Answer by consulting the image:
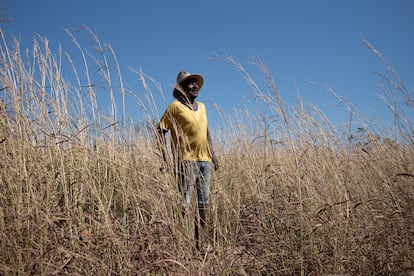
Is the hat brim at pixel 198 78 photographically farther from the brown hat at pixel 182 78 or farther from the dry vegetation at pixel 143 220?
the dry vegetation at pixel 143 220

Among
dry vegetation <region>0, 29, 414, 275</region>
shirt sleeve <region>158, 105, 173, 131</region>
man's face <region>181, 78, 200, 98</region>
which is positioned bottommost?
dry vegetation <region>0, 29, 414, 275</region>

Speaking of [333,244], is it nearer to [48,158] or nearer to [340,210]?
[340,210]

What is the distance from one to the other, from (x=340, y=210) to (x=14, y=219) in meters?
1.81

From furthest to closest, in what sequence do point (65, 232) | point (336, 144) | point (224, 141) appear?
point (224, 141) → point (336, 144) → point (65, 232)

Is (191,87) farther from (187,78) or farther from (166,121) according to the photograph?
(166,121)

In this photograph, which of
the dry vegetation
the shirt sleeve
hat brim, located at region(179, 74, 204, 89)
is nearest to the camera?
the dry vegetation

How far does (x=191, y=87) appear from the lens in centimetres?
275

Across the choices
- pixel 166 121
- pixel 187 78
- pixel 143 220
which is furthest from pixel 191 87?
pixel 143 220

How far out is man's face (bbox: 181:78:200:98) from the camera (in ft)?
9.03

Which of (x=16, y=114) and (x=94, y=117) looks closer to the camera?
(x=16, y=114)

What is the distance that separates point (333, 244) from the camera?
161 centimetres

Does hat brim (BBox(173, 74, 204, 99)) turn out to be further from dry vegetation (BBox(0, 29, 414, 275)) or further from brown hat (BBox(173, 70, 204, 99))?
dry vegetation (BBox(0, 29, 414, 275))

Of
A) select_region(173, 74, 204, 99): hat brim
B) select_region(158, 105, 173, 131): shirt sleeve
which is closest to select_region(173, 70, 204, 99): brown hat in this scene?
select_region(173, 74, 204, 99): hat brim

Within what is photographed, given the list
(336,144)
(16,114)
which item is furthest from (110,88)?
(336,144)
